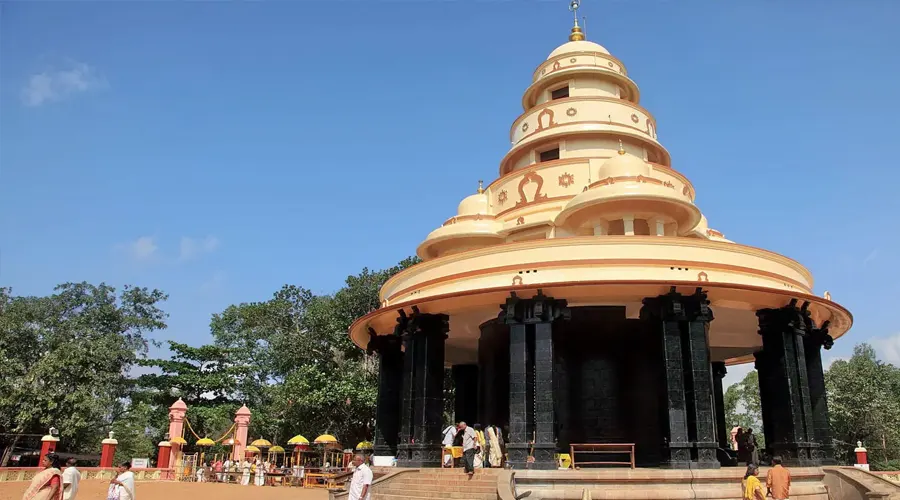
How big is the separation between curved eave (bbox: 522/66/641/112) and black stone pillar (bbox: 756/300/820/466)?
1185 cm

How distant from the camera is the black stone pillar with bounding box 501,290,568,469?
1555cm

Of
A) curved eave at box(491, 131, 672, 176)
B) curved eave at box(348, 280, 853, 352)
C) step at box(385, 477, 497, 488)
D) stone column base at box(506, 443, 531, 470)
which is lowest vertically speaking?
step at box(385, 477, 497, 488)

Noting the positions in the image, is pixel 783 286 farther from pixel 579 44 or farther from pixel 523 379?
pixel 579 44

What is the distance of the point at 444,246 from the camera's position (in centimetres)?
2495

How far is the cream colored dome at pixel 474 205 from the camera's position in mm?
24969

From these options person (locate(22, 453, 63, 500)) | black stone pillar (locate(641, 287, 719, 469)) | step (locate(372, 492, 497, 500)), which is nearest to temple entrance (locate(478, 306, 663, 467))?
black stone pillar (locate(641, 287, 719, 469))

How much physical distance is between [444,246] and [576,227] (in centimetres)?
547

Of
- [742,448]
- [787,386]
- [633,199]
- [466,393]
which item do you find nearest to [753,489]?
[787,386]

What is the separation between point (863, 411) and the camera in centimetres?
3812

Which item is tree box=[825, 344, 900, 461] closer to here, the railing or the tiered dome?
the tiered dome

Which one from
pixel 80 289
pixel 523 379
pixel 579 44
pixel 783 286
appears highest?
pixel 579 44

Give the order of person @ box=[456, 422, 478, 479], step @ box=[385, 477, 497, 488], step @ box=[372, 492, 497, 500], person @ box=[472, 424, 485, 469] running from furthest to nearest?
person @ box=[472, 424, 485, 469] → person @ box=[456, 422, 478, 479] → step @ box=[385, 477, 497, 488] → step @ box=[372, 492, 497, 500]

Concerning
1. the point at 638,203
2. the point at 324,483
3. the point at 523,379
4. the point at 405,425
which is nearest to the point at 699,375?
the point at 523,379

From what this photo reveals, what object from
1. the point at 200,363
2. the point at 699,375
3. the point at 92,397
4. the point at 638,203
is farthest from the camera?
the point at 200,363
